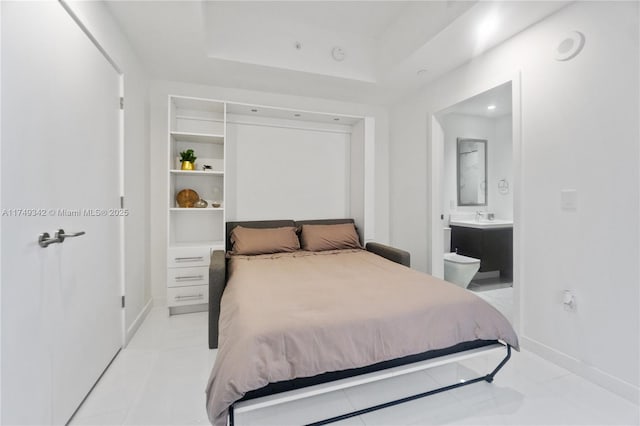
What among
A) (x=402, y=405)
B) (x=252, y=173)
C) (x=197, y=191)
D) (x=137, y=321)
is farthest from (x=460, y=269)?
(x=137, y=321)

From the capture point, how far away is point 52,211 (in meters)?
1.37

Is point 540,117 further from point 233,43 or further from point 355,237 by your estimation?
point 233,43

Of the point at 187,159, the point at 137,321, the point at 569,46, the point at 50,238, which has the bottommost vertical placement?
the point at 137,321

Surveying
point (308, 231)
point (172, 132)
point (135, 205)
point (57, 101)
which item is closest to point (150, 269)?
point (135, 205)

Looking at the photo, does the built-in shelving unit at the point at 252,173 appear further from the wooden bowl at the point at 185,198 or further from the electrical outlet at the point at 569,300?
the electrical outlet at the point at 569,300

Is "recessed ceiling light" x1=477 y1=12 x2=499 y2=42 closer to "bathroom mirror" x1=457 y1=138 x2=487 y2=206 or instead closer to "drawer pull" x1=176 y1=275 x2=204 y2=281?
"bathroom mirror" x1=457 y1=138 x2=487 y2=206

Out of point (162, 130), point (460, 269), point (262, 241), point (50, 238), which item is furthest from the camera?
point (460, 269)

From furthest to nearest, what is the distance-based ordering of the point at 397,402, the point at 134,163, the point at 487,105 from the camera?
the point at 487,105, the point at 134,163, the point at 397,402

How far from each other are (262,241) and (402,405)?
1.87 meters

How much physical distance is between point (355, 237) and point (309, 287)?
5.09 feet

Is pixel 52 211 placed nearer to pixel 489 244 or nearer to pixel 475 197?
pixel 489 244

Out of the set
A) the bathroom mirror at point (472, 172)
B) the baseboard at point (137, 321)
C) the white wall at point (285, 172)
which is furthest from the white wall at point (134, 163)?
the bathroom mirror at point (472, 172)

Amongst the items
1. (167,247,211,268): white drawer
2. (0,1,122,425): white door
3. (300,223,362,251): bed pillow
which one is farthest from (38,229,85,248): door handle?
(300,223,362,251): bed pillow

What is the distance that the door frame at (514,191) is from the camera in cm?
227
